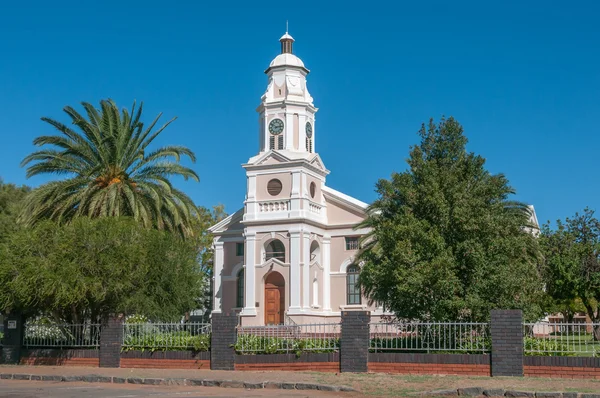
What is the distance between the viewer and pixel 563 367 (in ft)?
66.2

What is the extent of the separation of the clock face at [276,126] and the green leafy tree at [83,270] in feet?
58.6

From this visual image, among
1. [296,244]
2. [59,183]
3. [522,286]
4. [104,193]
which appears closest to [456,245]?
[522,286]

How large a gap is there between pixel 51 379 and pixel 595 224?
27179mm

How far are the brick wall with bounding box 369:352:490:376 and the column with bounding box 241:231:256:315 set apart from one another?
22.1 m

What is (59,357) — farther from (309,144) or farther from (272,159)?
(309,144)

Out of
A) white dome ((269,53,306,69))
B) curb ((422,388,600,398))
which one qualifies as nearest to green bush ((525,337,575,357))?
curb ((422,388,600,398))

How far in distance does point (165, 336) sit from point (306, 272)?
759 inches

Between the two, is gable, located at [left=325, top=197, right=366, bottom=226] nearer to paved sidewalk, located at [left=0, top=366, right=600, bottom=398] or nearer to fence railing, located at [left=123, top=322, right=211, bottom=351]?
fence railing, located at [left=123, top=322, right=211, bottom=351]

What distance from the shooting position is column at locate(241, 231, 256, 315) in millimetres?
43938

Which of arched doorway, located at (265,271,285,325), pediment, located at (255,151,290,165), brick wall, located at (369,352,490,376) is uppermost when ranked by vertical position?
pediment, located at (255,151,290,165)

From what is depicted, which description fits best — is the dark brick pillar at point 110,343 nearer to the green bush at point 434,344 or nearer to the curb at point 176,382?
the curb at point 176,382

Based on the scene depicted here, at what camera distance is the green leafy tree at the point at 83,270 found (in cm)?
2511

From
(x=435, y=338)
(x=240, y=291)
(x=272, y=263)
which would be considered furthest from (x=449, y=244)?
(x=240, y=291)

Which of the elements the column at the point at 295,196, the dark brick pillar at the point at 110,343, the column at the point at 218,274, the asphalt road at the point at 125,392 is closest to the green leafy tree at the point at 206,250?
the column at the point at 218,274
